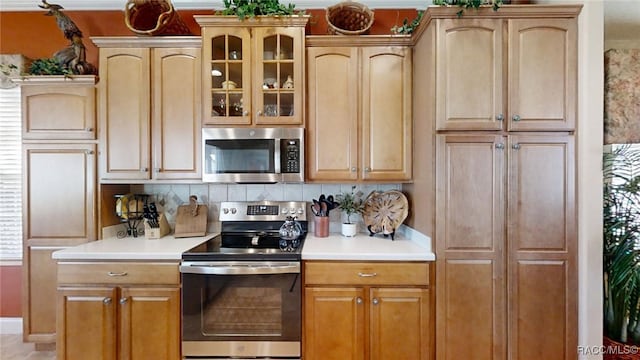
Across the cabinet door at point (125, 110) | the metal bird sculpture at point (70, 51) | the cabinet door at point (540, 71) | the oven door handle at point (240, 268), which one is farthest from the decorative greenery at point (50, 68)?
the cabinet door at point (540, 71)

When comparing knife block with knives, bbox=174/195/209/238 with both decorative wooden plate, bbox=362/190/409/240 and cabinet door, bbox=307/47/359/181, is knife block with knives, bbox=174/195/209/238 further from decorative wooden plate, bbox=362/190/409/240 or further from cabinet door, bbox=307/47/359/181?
decorative wooden plate, bbox=362/190/409/240

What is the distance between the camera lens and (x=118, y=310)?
2020 millimetres

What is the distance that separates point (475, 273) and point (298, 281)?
115 cm

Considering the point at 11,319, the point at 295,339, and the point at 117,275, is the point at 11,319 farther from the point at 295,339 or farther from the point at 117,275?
the point at 295,339

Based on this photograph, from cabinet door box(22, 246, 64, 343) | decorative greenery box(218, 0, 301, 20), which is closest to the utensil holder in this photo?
decorative greenery box(218, 0, 301, 20)

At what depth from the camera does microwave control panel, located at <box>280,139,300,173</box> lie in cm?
232

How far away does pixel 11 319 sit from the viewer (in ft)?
9.27

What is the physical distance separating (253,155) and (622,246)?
8.65ft

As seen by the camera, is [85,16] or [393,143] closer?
[393,143]

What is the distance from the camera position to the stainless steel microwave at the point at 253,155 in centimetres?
232

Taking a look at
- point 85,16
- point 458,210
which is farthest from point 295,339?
point 85,16

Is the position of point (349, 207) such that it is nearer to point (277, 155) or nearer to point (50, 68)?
point (277, 155)

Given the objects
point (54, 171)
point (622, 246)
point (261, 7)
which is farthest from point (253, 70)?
point (622, 246)

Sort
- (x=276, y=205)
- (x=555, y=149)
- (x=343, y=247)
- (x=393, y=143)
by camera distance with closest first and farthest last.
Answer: (x=555, y=149) → (x=343, y=247) → (x=393, y=143) → (x=276, y=205)
